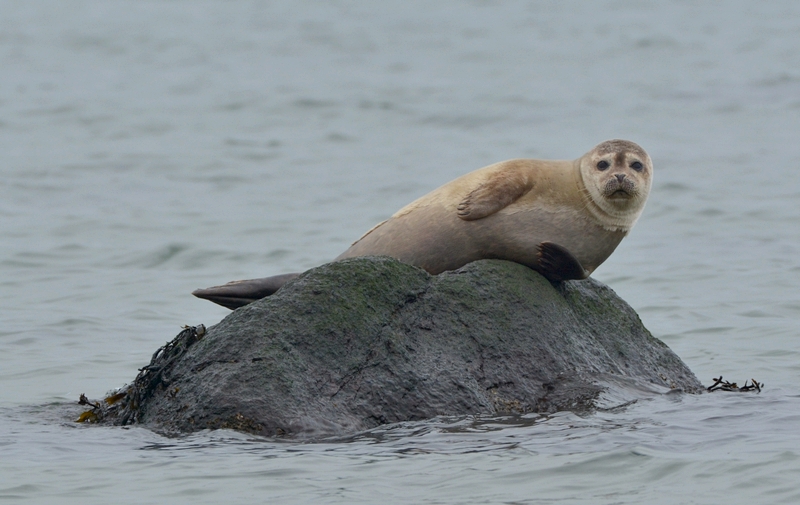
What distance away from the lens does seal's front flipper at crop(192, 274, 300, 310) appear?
6875 millimetres

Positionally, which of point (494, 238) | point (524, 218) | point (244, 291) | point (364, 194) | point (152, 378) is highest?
point (364, 194)

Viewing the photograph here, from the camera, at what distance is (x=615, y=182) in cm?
697

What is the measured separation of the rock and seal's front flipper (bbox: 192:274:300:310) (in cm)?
60

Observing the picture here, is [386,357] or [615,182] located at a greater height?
[615,182]

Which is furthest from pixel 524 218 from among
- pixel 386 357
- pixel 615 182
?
pixel 386 357

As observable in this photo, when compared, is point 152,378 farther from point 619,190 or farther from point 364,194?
point 364,194

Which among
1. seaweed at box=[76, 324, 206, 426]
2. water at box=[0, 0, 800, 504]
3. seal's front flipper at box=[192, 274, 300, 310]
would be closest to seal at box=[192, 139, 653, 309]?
seal's front flipper at box=[192, 274, 300, 310]

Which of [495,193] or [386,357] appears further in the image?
[495,193]

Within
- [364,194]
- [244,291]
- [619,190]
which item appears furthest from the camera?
[364,194]

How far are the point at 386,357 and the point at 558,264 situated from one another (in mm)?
1259

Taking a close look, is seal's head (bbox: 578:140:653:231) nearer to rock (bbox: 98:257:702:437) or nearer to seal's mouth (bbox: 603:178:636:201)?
seal's mouth (bbox: 603:178:636:201)

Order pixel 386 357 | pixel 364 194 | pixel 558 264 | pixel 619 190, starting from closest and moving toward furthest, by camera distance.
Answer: pixel 386 357 → pixel 558 264 → pixel 619 190 → pixel 364 194

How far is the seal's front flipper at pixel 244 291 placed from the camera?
6875mm

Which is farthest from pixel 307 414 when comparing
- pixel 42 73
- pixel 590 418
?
pixel 42 73
